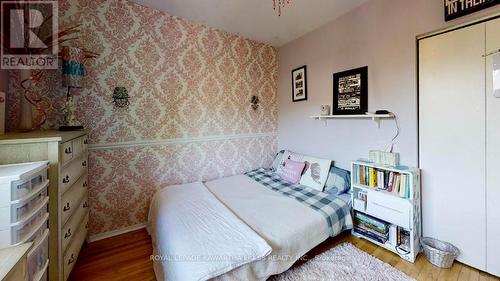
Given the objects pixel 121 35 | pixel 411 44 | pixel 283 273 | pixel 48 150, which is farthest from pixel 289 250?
pixel 121 35

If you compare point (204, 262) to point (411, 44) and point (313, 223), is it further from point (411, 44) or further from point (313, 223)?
point (411, 44)

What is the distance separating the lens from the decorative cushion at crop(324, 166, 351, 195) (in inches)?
90.8

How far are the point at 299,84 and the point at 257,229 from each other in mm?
2228

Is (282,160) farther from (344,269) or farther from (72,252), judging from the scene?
(72,252)

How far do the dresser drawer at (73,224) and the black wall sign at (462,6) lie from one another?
3271 mm

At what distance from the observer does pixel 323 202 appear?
6.85ft

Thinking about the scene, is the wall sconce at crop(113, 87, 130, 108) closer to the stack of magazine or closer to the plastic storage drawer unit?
the plastic storage drawer unit

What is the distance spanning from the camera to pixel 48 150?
1165 millimetres

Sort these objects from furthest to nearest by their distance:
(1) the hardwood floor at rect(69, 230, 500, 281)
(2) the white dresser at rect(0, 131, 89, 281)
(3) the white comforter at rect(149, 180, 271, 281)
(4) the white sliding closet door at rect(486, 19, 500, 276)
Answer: (1) the hardwood floor at rect(69, 230, 500, 281) → (4) the white sliding closet door at rect(486, 19, 500, 276) → (3) the white comforter at rect(149, 180, 271, 281) → (2) the white dresser at rect(0, 131, 89, 281)

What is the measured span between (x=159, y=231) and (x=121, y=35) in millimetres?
2026

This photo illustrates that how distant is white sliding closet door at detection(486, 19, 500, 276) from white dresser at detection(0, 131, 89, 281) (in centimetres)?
296

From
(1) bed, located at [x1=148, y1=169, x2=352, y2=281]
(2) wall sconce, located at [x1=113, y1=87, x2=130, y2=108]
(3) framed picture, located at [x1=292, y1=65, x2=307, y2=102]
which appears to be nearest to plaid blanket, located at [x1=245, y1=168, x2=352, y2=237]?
(1) bed, located at [x1=148, y1=169, x2=352, y2=281]

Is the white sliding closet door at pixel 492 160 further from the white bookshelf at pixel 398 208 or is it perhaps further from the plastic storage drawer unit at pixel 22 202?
the plastic storage drawer unit at pixel 22 202

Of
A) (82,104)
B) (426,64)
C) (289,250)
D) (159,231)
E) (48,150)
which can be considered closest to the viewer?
(48,150)
